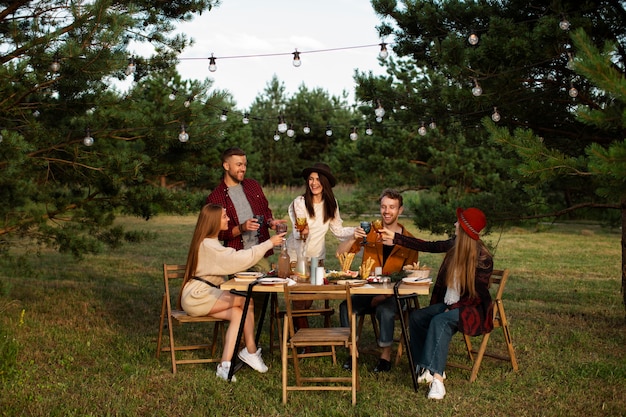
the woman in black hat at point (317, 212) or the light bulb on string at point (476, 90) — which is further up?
the light bulb on string at point (476, 90)

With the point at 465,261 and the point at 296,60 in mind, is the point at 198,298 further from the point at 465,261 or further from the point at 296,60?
the point at 296,60

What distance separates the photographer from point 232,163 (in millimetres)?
6047

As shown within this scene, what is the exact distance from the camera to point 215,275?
5480 millimetres

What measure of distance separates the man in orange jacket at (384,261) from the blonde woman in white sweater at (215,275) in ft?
2.47

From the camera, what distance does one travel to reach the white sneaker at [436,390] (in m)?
4.78

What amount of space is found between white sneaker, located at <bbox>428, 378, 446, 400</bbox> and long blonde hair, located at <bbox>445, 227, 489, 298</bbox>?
2.07ft

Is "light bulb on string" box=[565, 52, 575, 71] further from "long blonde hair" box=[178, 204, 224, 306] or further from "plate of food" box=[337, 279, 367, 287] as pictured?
"long blonde hair" box=[178, 204, 224, 306]

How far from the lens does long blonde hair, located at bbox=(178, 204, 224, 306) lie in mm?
5383

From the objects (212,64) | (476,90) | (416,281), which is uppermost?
(212,64)

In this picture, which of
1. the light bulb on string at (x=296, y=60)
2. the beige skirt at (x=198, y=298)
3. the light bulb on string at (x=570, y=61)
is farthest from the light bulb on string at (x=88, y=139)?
the light bulb on string at (x=570, y=61)

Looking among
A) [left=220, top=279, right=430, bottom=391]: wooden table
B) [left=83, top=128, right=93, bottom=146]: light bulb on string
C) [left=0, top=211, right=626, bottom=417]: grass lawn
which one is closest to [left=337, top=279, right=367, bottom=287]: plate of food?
[left=220, top=279, right=430, bottom=391]: wooden table

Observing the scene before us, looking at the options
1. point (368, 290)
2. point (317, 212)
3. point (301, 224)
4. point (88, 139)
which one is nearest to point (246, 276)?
point (301, 224)

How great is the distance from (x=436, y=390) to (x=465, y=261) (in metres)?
0.86

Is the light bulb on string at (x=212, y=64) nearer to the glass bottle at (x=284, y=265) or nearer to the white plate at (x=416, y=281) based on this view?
the glass bottle at (x=284, y=265)
